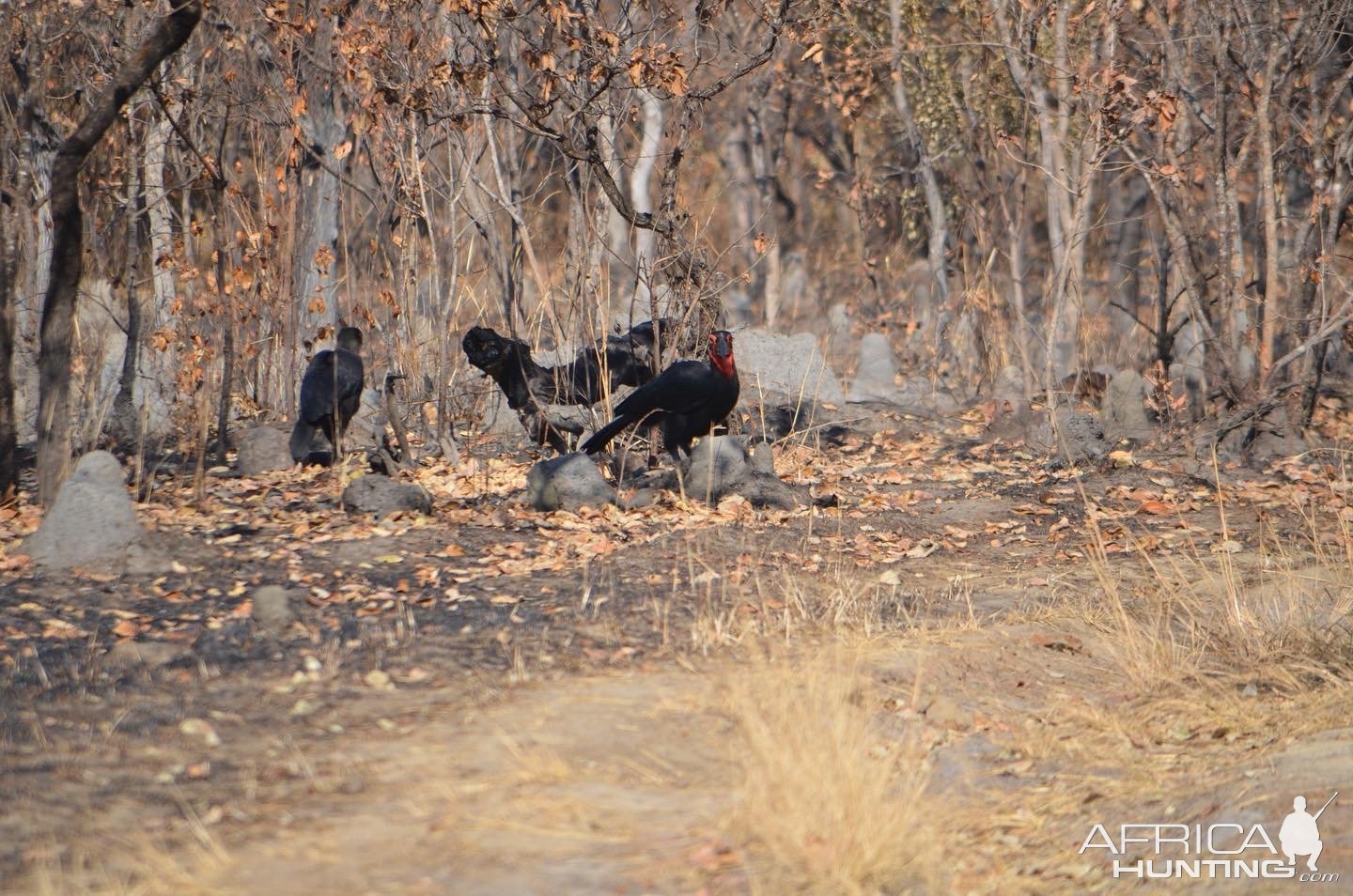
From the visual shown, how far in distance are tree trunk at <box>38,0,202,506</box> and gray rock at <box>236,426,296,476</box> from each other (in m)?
1.83

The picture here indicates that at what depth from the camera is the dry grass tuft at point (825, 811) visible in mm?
3865

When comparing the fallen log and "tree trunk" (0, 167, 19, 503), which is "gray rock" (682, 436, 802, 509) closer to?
the fallen log

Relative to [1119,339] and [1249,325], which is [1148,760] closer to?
[1249,325]

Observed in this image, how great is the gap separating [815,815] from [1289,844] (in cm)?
133

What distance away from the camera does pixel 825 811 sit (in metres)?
3.95

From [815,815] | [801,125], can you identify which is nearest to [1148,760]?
[815,815]

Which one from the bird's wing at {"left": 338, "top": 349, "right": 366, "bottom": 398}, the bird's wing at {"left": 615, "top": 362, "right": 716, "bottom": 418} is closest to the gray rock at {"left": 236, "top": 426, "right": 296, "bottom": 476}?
the bird's wing at {"left": 338, "top": 349, "right": 366, "bottom": 398}

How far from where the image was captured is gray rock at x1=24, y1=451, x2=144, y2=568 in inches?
259

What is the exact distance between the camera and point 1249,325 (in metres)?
10.1

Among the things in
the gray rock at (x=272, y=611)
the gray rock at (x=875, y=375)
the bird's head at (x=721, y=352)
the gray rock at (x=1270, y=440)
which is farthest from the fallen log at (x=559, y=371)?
the gray rock at (x=875, y=375)

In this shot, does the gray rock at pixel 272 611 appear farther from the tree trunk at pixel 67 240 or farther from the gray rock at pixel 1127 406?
the gray rock at pixel 1127 406

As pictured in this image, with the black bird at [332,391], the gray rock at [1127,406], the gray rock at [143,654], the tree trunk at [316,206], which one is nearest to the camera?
the gray rock at [143,654]

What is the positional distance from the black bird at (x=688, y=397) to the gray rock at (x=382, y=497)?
3.59 feet

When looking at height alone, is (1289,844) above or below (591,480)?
below
